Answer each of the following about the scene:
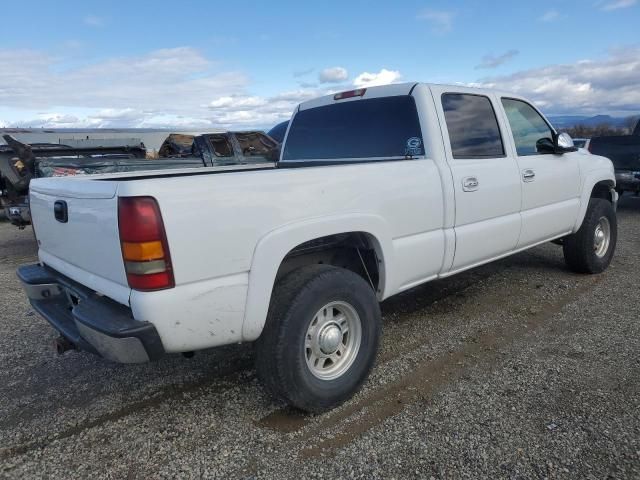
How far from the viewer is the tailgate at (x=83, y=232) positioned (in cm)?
237

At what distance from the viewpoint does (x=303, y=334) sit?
107 inches

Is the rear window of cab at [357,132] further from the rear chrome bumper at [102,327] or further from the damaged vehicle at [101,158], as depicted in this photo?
the rear chrome bumper at [102,327]

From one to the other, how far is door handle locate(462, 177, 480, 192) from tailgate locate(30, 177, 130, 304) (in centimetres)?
240

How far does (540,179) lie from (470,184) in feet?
3.75

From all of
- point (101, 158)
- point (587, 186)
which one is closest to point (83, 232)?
point (587, 186)

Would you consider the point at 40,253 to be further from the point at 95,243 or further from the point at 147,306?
the point at 147,306

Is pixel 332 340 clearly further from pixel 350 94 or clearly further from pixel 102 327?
pixel 350 94

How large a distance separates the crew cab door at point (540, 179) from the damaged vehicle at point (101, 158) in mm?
3003

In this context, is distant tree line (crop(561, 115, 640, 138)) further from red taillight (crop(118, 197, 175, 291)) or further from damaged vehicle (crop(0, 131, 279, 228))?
red taillight (crop(118, 197, 175, 291))

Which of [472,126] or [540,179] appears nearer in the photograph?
[472,126]

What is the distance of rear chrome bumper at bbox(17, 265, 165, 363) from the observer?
7.52 feet

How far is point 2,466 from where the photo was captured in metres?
2.56

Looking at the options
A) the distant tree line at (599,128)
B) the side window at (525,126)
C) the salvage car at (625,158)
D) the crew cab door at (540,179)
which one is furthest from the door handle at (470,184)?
the distant tree line at (599,128)

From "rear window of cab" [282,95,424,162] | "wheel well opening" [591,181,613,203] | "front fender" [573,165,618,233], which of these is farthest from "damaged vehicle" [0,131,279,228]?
"wheel well opening" [591,181,613,203]
